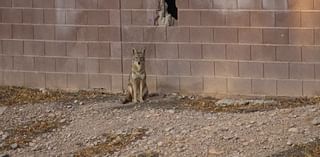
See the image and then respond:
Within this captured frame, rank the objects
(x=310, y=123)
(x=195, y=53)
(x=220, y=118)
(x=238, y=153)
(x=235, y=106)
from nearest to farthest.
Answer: (x=238, y=153)
(x=310, y=123)
(x=220, y=118)
(x=235, y=106)
(x=195, y=53)

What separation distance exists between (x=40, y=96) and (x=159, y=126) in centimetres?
291

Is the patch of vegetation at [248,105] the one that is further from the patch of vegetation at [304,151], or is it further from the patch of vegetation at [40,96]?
the patch of vegetation at [304,151]

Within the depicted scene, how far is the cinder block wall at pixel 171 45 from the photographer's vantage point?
1084cm

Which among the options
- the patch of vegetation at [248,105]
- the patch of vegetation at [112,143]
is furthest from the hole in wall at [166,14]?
the patch of vegetation at [112,143]

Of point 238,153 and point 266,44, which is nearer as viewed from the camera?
point 238,153

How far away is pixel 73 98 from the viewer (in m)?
11.7

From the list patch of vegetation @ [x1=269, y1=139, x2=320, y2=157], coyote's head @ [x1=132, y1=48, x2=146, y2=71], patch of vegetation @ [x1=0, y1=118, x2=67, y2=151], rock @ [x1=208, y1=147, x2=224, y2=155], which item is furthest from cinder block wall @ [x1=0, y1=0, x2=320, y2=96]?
rock @ [x1=208, y1=147, x2=224, y2=155]

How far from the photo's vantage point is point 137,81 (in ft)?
37.0

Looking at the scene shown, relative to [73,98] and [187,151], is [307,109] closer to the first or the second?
[187,151]

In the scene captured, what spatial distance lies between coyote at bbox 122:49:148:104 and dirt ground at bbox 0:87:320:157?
0.15 m

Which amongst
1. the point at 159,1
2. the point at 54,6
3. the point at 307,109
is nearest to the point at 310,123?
the point at 307,109

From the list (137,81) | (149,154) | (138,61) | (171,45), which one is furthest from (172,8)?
(149,154)

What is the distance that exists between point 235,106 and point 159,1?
76.2 inches

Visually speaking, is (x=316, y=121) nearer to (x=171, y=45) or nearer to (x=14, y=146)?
(x=171, y=45)
